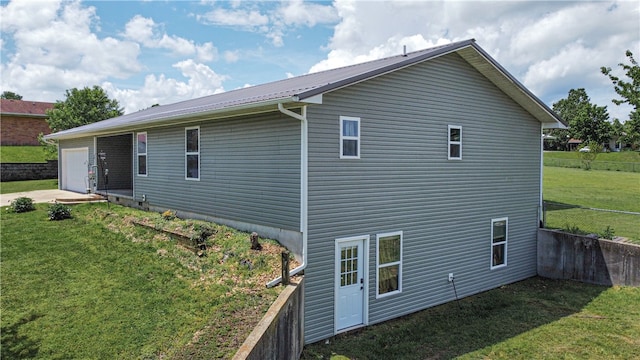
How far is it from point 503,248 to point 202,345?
941cm

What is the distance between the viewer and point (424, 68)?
32.5ft

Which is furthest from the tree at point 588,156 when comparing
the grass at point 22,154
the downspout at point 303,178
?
the grass at point 22,154

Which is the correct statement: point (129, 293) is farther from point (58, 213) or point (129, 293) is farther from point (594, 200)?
point (594, 200)

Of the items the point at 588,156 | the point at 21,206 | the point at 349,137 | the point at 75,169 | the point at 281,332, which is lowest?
the point at 281,332

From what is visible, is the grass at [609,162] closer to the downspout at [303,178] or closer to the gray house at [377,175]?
the gray house at [377,175]

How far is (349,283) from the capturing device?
8.64 meters

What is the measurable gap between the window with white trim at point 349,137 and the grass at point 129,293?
236 centimetres

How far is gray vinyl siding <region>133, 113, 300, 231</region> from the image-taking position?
324 inches

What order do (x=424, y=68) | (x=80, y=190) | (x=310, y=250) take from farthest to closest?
(x=80, y=190), (x=424, y=68), (x=310, y=250)

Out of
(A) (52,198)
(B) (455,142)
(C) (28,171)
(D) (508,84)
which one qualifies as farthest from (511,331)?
(C) (28,171)

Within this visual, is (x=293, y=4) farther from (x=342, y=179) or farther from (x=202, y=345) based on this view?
(x=202, y=345)

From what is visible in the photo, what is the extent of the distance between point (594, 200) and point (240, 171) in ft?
61.4

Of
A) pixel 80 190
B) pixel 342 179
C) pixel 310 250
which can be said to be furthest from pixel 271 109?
pixel 80 190

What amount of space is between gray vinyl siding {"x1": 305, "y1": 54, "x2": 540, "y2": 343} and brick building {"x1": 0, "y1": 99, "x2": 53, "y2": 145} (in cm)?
3525
